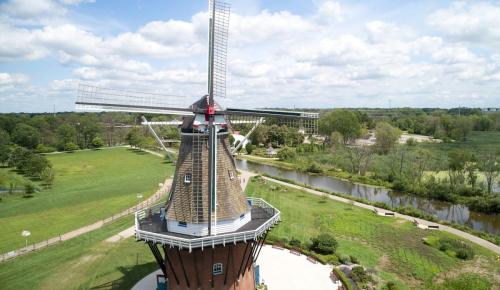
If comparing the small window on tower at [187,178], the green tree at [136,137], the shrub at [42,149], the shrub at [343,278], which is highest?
the small window on tower at [187,178]

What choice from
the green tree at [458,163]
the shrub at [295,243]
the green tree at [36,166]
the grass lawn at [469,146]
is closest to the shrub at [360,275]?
the shrub at [295,243]

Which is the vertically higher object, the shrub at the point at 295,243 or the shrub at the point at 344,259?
the shrub at the point at 295,243

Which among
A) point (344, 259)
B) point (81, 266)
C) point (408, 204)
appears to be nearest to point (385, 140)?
point (408, 204)

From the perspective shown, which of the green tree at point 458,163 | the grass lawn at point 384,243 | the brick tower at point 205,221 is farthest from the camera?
the green tree at point 458,163

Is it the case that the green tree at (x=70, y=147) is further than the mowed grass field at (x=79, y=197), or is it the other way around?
the green tree at (x=70, y=147)

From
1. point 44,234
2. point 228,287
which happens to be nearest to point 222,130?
point 228,287

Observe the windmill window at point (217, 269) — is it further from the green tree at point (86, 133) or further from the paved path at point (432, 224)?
the green tree at point (86, 133)

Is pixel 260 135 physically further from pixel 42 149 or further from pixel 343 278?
pixel 343 278
